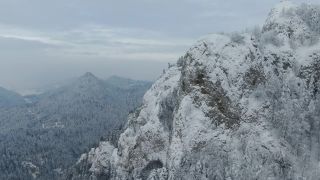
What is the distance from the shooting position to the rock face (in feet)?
260

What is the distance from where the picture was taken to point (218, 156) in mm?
80125

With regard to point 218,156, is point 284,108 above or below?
above

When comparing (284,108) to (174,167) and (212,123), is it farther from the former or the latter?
(174,167)

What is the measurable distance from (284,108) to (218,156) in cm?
1441

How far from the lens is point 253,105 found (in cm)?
8394

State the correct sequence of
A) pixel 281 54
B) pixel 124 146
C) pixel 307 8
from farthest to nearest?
1. pixel 124 146
2. pixel 307 8
3. pixel 281 54

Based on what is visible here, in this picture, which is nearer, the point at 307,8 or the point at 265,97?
the point at 265,97

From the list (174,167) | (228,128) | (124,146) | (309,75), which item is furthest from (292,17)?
(124,146)

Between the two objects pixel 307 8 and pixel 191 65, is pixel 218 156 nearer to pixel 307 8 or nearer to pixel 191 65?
pixel 191 65

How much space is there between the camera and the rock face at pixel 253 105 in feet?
260

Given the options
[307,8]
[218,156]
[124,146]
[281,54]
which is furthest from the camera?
[124,146]

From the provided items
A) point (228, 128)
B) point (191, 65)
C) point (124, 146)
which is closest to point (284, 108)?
point (228, 128)

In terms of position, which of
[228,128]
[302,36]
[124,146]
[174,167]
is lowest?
[124,146]

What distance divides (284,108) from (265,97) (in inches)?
147
